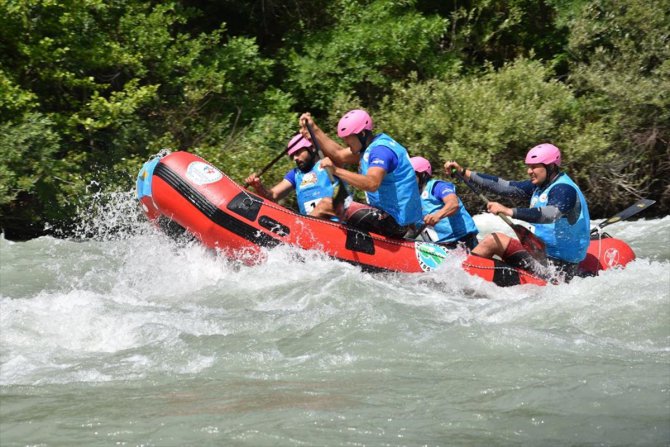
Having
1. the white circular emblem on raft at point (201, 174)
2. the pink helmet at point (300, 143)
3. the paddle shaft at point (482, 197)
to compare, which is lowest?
the paddle shaft at point (482, 197)

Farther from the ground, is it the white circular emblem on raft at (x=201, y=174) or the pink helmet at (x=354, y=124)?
the pink helmet at (x=354, y=124)

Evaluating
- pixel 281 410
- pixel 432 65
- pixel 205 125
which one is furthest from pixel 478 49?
pixel 281 410

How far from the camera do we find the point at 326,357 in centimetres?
577

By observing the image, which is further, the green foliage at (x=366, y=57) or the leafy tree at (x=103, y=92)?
the green foliage at (x=366, y=57)

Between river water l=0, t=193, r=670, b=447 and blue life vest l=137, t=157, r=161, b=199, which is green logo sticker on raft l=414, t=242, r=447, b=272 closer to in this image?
river water l=0, t=193, r=670, b=447

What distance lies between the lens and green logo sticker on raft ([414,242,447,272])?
7867 mm

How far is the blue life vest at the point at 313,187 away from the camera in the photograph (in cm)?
864

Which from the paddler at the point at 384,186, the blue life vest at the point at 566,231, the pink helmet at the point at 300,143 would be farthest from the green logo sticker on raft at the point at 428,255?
the pink helmet at the point at 300,143

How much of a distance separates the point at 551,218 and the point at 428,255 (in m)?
1.02

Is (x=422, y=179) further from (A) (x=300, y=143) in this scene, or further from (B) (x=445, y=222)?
(A) (x=300, y=143)

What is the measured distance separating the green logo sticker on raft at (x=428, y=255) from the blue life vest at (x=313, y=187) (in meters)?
1.08

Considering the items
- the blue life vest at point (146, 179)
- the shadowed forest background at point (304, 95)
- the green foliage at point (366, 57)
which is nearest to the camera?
the blue life vest at point (146, 179)

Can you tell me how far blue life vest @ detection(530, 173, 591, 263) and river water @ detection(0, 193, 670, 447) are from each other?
320 mm

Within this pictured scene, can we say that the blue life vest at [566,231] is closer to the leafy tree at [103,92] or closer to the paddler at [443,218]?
the paddler at [443,218]
